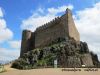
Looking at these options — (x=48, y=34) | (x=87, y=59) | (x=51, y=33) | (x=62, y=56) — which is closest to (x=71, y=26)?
(x=51, y=33)

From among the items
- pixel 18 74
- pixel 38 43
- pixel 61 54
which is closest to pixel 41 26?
pixel 38 43

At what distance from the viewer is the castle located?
160 feet

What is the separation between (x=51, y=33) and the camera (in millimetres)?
61594

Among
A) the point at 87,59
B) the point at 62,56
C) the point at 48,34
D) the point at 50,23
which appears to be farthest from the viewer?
the point at 50,23

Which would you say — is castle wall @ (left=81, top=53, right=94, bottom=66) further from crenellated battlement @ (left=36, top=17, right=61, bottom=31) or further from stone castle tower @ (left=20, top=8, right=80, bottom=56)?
crenellated battlement @ (left=36, top=17, right=61, bottom=31)

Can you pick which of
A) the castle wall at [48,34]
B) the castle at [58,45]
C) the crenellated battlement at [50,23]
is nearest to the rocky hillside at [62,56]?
the castle at [58,45]

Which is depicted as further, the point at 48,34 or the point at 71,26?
the point at 48,34

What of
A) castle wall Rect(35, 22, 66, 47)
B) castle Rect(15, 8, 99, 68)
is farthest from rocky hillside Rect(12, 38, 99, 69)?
castle wall Rect(35, 22, 66, 47)

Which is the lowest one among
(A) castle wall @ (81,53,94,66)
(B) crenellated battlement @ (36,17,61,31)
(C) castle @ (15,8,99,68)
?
(A) castle wall @ (81,53,94,66)

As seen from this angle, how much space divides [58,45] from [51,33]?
28.5 ft

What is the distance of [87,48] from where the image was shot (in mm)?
52625

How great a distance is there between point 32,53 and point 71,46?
410 inches

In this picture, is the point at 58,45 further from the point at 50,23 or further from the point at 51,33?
the point at 50,23

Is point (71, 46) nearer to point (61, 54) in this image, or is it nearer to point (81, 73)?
point (61, 54)
